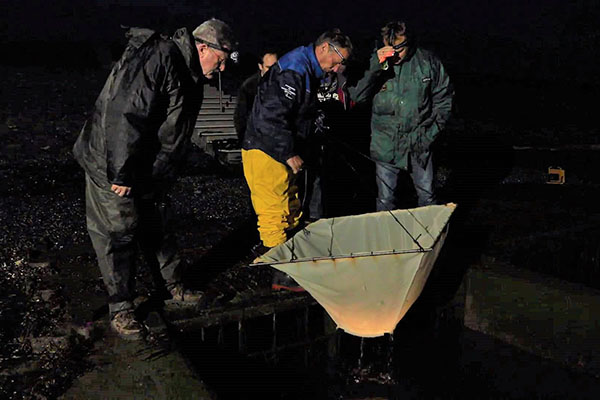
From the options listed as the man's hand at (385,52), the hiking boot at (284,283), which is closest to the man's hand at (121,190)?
the hiking boot at (284,283)

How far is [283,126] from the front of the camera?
4.35 m

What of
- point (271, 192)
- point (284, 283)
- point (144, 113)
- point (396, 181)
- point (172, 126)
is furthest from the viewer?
point (396, 181)

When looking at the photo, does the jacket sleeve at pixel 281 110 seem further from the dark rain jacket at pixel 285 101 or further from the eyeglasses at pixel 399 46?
the eyeglasses at pixel 399 46

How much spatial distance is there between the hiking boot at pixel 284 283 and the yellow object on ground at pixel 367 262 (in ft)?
1.57

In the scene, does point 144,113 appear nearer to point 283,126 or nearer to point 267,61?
point 283,126

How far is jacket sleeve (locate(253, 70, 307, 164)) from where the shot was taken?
428cm

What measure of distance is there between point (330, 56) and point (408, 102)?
129 cm

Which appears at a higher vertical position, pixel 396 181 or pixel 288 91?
pixel 288 91

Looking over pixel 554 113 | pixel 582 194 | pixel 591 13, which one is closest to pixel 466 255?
pixel 582 194

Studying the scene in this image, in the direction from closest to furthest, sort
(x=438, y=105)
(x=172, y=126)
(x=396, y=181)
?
(x=172, y=126), (x=438, y=105), (x=396, y=181)

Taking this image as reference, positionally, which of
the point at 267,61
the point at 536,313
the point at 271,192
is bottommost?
the point at 536,313

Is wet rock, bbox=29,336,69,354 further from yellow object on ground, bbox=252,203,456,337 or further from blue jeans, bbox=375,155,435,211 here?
blue jeans, bbox=375,155,435,211

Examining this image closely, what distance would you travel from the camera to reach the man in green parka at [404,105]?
5.02m

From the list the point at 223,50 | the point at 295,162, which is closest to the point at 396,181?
the point at 295,162
